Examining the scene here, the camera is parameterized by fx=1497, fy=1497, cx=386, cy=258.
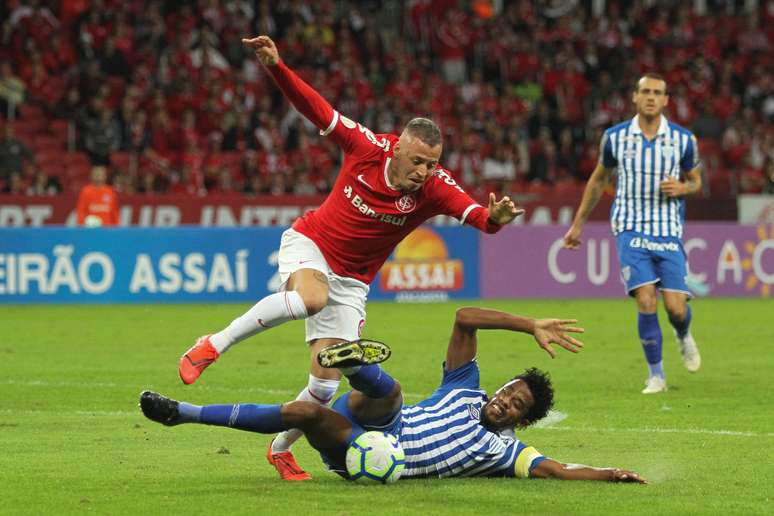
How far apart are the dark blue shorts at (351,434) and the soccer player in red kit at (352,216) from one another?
34cm

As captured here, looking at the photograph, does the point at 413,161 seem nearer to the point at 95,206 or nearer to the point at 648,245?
the point at 648,245

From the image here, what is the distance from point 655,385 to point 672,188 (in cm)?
161

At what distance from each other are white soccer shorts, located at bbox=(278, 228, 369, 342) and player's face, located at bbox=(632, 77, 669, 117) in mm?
4677

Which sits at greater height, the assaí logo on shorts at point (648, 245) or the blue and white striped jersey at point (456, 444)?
the assaí logo on shorts at point (648, 245)

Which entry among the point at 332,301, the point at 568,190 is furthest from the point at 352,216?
the point at 568,190

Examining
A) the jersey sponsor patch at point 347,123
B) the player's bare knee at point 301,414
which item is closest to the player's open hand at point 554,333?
the player's bare knee at point 301,414

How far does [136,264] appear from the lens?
21266 millimetres

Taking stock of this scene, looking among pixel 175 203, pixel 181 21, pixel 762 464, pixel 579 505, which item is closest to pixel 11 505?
pixel 579 505

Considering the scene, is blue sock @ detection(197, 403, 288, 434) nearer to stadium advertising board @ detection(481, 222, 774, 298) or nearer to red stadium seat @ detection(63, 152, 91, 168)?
stadium advertising board @ detection(481, 222, 774, 298)

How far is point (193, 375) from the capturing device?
7.45 m

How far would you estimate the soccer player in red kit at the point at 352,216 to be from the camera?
809cm

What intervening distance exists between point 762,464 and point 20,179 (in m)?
16.6

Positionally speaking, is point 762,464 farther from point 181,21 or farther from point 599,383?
point 181,21

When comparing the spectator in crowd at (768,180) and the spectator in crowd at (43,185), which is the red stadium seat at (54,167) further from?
the spectator in crowd at (768,180)
